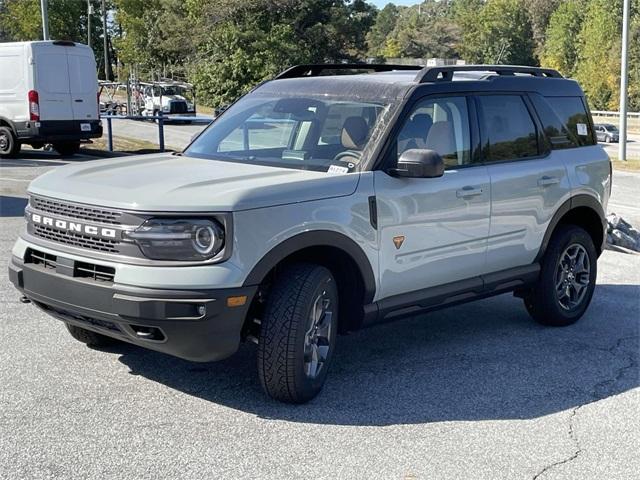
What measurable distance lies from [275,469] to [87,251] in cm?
151

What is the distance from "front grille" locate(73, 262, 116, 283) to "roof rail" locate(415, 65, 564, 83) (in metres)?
2.33

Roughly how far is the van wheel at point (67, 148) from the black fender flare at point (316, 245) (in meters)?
14.8

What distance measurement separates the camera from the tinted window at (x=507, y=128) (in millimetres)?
5785

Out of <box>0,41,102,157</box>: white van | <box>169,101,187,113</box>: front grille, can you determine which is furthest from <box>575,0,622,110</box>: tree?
<box>0,41,102,157</box>: white van

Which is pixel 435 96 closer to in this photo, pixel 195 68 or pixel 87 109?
pixel 87 109

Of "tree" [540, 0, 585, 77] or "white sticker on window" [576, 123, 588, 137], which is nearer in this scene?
"white sticker on window" [576, 123, 588, 137]

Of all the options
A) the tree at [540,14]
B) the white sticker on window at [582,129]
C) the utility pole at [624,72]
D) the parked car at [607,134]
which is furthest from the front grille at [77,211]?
the tree at [540,14]

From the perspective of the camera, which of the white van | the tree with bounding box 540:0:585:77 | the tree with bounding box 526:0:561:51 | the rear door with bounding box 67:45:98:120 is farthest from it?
the tree with bounding box 526:0:561:51

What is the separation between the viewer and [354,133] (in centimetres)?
513

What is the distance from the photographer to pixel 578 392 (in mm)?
5020

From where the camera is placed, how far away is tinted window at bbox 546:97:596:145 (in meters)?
6.46

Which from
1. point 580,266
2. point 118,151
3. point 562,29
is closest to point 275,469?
point 580,266

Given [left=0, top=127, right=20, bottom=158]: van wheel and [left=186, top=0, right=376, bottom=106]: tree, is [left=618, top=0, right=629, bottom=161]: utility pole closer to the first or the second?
[left=0, top=127, right=20, bottom=158]: van wheel

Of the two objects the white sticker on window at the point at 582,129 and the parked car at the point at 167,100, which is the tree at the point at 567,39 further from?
the white sticker on window at the point at 582,129
